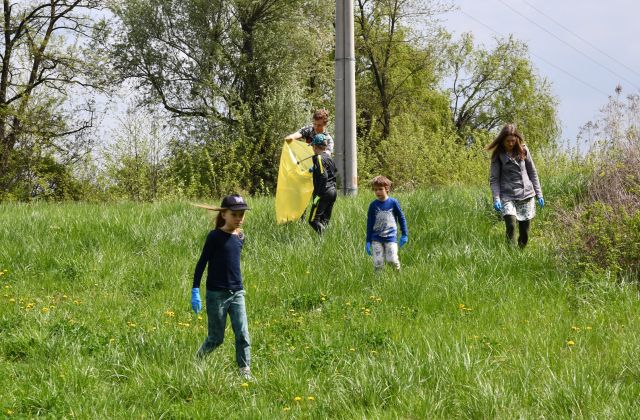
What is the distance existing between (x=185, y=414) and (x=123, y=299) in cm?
329

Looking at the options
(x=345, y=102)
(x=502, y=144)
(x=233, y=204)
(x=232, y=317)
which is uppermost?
(x=345, y=102)

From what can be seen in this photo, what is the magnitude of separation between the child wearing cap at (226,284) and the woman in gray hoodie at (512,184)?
4.37 meters

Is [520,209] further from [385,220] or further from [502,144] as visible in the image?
[385,220]

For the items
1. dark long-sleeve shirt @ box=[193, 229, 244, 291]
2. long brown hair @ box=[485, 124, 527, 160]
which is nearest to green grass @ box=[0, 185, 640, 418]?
dark long-sleeve shirt @ box=[193, 229, 244, 291]

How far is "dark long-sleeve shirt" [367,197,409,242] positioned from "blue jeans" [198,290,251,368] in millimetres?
2692

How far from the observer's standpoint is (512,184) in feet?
29.6

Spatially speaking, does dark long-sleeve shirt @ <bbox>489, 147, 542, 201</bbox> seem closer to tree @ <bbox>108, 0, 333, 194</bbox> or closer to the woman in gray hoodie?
the woman in gray hoodie

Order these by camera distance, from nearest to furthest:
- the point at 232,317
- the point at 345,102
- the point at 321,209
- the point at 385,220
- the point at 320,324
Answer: the point at 232,317
the point at 320,324
the point at 385,220
the point at 321,209
the point at 345,102

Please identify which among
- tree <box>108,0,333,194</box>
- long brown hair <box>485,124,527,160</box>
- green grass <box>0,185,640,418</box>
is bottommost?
green grass <box>0,185,640,418</box>

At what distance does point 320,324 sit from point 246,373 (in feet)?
4.48

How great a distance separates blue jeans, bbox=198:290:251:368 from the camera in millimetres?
5637

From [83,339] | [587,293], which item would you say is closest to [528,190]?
[587,293]

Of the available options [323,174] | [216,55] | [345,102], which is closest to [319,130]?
[323,174]

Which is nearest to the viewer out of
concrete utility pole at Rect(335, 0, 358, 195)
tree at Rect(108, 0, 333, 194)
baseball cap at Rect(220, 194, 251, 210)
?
baseball cap at Rect(220, 194, 251, 210)
